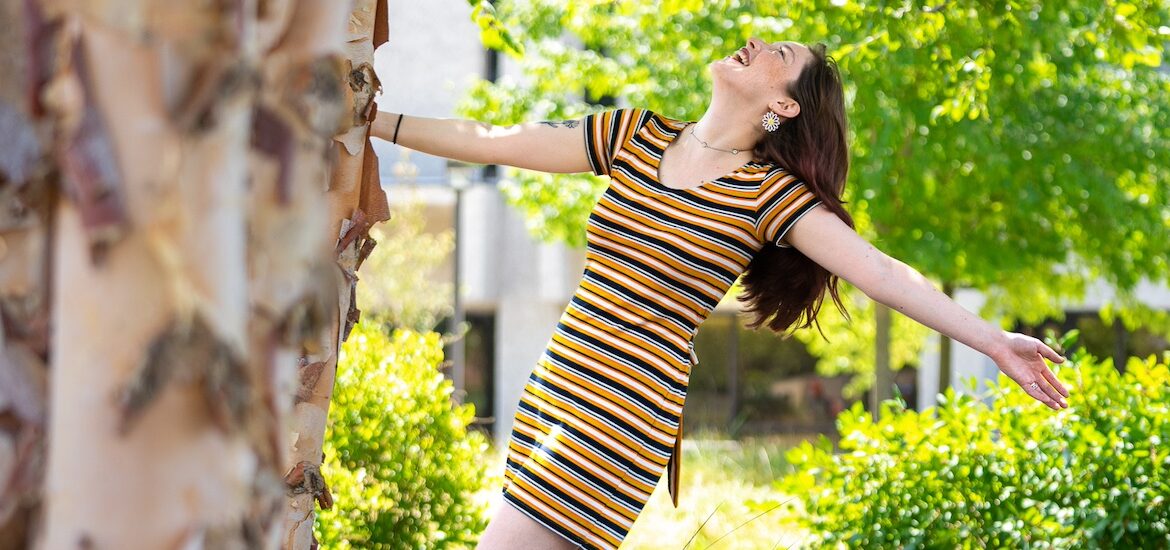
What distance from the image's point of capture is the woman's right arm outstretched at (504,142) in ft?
8.73

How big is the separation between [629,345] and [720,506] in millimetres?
3051

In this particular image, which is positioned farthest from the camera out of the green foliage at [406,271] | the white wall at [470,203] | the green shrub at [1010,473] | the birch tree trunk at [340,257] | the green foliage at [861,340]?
the white wall at [470,203]

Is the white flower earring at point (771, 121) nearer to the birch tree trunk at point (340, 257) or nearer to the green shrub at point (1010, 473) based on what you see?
the birch tree trunk at point (340, 257)

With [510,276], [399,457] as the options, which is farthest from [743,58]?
[510,276]

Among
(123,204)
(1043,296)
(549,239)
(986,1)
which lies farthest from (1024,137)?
(123,204)

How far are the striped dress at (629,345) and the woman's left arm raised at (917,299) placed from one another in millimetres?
65

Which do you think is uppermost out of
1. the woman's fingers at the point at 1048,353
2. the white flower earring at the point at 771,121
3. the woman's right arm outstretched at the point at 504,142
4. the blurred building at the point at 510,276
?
the white flower earring at the point at 771,121

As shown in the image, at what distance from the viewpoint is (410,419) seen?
471 centimetres

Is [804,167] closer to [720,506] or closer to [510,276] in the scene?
[720,506]

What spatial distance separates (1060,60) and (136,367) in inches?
353

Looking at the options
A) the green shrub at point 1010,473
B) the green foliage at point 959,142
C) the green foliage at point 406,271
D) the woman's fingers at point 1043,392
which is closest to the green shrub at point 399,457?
the green shrub at point 1010,473

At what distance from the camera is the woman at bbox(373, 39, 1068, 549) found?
248cm

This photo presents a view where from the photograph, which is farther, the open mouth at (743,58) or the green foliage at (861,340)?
the green foliage at (861,340)

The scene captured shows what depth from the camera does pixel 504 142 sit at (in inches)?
109
